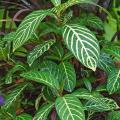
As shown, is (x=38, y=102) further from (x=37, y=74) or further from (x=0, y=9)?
(x=0, y=9)

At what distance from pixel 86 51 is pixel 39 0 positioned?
0.82 metres

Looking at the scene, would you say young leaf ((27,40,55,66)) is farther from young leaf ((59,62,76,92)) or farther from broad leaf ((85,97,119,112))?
broad leaf ((85,97,119,112))

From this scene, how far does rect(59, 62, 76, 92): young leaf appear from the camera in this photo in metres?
1.36

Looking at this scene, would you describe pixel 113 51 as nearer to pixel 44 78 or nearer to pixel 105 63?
pixel 105 63

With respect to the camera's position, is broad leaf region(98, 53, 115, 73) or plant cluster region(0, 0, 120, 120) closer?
plant cluster region(0, 0, 120, 120)

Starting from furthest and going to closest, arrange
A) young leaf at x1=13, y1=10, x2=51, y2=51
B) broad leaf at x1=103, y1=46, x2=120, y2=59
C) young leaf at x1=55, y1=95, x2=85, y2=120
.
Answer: broad leaf at x1=103, y1=46, x2=120, y2=59 → young leaf at x1=13, y1=10, x2=51, y2=51 → young leaf at x1=55, y1=95, x2=85, y2=120

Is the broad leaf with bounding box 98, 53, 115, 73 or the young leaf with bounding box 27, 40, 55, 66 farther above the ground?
the young leaf with bounding box 27, 40, 55, 66

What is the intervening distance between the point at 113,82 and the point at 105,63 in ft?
0.36

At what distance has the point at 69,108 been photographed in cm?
120

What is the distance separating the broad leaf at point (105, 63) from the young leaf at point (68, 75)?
117mm

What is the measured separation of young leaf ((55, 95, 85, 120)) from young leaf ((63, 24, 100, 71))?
127 millimetres

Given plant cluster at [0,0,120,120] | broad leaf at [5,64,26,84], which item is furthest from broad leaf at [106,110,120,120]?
broad leaf at [5,64,26,84]

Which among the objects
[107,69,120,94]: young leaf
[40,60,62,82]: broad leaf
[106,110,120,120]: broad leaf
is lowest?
[106,110,120,120]: broad leaf

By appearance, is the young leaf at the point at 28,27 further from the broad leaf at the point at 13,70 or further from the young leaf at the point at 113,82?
A: the young leaf at the point at 113,82
